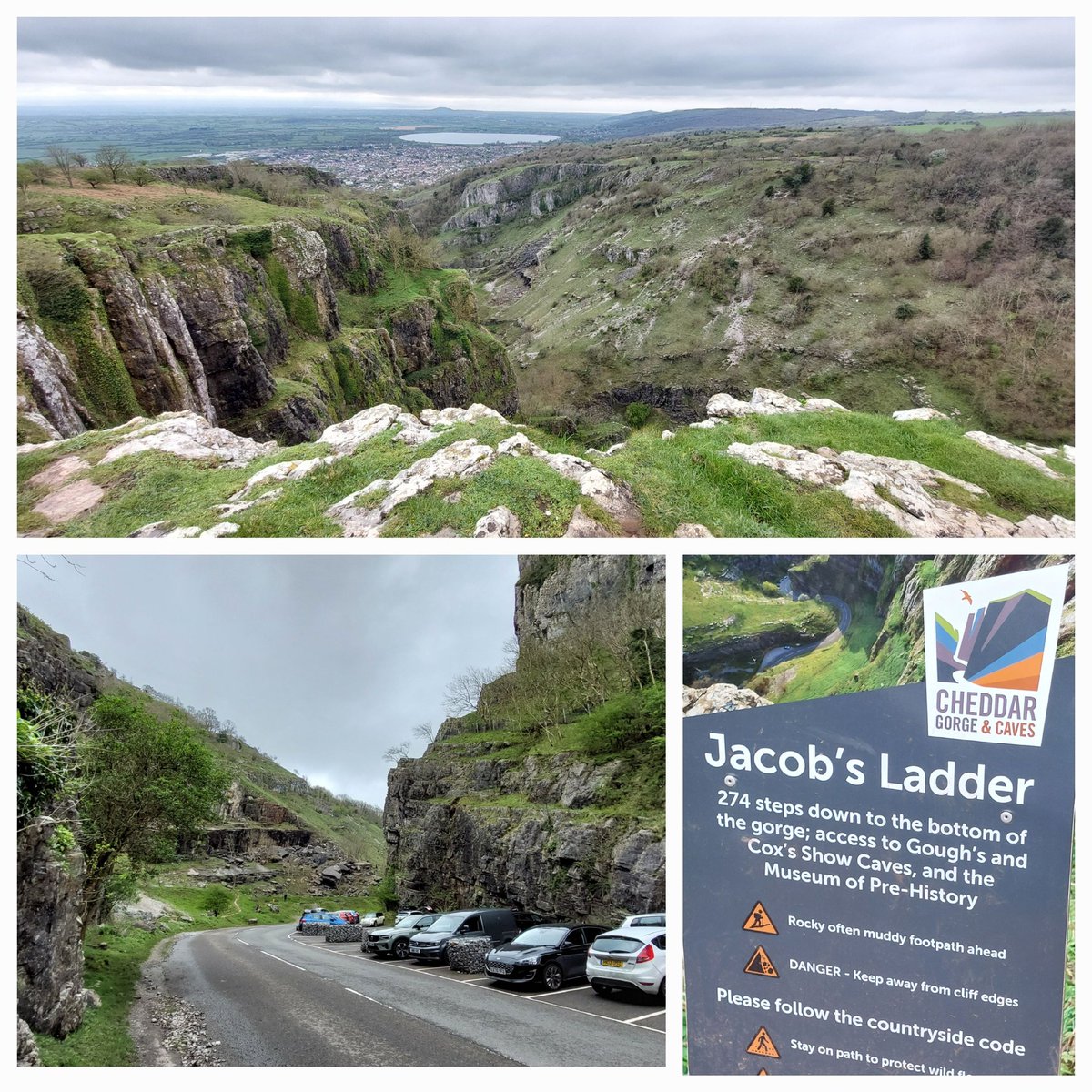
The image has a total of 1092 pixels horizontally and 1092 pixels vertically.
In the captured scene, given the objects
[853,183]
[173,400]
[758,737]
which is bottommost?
[758,737]

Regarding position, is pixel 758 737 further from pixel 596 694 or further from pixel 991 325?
pixel 991 325

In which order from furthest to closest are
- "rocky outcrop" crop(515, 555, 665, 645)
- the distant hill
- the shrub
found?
the distant hill < the shrub < "rocky outcrop" crop(515, 555, 665, 645)

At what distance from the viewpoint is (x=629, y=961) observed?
7164 mm

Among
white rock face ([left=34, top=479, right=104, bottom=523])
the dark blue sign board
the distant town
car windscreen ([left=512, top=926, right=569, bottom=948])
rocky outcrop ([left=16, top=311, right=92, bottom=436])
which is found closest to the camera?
the dark blue sign board

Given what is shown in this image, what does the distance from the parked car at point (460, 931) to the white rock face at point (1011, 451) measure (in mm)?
12372

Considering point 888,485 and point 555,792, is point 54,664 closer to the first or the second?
point 555,792

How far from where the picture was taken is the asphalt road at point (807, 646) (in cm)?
657

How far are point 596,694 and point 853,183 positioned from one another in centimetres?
7369

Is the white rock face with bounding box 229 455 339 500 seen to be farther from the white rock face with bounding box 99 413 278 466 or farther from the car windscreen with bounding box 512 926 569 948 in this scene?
the car windscreen with bounding box 512 926 569 948

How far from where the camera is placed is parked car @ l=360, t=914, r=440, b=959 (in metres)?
11.0

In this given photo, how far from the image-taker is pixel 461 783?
A: 1611 centimetres

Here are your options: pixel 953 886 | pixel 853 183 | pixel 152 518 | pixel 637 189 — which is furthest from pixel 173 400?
pixel 637 189

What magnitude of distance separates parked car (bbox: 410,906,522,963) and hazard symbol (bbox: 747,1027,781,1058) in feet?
13.1

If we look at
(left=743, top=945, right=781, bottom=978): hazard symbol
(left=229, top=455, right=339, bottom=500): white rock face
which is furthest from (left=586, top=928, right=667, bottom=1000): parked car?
(left=229, top=455, right=339, bottom=500): white rock face
